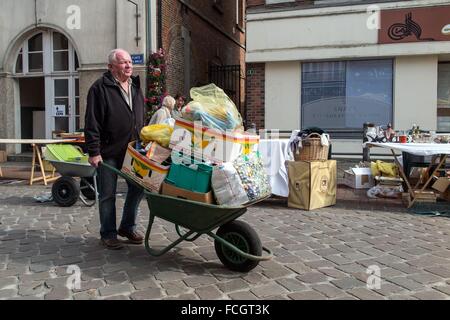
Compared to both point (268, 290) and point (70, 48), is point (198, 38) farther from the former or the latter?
point (268, 290)

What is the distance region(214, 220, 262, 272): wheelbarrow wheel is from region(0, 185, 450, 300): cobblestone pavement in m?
0.09

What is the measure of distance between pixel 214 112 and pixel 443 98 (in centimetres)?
958

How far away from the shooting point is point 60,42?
43.1 feet

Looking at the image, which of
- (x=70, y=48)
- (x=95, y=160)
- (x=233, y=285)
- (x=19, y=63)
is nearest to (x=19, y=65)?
(x=19, y=63)

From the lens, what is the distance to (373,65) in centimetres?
1152

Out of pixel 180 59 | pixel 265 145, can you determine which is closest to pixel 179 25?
pixel 180 59

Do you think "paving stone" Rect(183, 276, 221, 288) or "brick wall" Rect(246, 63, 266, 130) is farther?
"brick wall" Rect(246, 63, 266, 130)

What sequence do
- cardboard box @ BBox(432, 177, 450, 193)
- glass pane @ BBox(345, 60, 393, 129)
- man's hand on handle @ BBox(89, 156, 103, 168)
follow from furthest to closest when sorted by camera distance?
glass pane @ BBox(345, 60, 393, 129) < cardboard box @ BBox(432, 177, 450, 193) < man's hand on handle @ BBox(89, 156, 103, 168)

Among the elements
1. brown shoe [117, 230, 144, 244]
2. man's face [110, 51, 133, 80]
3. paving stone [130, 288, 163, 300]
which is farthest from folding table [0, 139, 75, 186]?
paving stone [130, 288, 163, 300]

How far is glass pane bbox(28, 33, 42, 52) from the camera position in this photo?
13.3 metres

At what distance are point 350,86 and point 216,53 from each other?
719 centimetres

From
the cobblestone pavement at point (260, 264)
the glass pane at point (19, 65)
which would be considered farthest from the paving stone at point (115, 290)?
the glass pane at point (19, 65)

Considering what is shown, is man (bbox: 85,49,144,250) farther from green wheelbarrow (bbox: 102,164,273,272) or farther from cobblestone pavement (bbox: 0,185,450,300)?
green wheelbarrow (bbox: 102,164,273,272)
